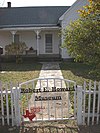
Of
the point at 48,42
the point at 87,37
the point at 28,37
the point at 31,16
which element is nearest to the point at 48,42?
the point at 48,42

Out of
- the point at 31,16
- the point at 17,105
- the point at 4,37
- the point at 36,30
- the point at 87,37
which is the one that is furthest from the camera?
the point at 31,16

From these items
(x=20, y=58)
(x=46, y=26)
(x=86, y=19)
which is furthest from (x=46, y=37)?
(x=86, y=19)

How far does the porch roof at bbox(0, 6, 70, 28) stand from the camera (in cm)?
2433

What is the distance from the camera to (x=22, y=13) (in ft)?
87.5

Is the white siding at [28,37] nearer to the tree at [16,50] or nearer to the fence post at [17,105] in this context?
the tree at [16,50]

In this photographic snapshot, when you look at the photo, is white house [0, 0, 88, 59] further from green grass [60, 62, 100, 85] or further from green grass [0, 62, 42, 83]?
green grass [0, 62, 42, 83]

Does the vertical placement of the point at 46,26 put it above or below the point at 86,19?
above

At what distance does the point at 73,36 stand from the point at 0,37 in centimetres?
1924

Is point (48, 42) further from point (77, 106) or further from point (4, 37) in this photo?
point (77, 106)

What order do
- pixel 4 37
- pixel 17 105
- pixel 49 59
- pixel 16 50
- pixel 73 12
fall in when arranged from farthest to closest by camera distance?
pixel 4 37, pixel 49 59, pixel 16 50, pixel 73 12, pixel 17 105

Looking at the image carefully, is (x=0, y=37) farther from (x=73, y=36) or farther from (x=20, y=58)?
(x=73, y=36)

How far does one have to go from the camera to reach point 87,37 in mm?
5930

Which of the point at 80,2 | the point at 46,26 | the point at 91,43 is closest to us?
the point at 91,43

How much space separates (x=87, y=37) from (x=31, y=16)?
68.0 feet
